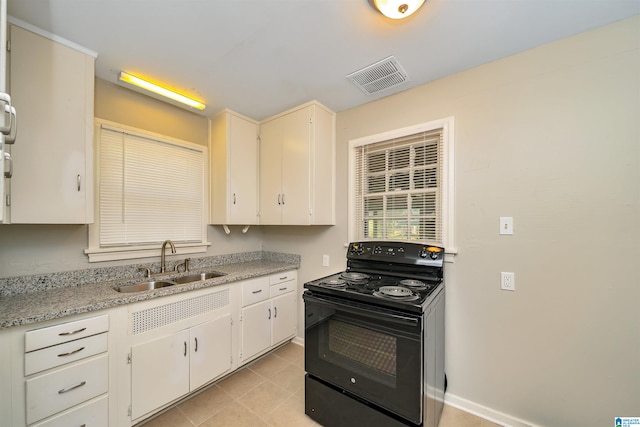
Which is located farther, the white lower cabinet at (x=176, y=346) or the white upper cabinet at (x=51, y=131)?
the white lower cabinet at (x=176, y=346)

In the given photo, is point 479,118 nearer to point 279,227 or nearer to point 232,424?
point 279,227

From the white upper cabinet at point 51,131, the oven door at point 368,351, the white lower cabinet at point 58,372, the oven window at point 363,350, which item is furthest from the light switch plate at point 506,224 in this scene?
the white upper cabinet at point 51,131

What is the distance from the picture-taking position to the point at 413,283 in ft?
5.93

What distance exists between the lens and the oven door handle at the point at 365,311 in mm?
1337

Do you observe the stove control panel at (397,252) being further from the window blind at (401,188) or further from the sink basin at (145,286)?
the sink basin at (145,286)

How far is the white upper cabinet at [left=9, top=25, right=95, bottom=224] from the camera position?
57.7 inches

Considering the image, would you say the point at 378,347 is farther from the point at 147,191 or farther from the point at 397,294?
the point at 147,191

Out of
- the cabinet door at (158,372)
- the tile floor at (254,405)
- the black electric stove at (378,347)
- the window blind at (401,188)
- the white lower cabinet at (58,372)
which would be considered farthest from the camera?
the window blind at (401,188)

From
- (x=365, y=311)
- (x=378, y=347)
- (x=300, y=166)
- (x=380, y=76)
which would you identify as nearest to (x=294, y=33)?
(x=380, y=76)

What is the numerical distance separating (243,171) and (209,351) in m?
1.76

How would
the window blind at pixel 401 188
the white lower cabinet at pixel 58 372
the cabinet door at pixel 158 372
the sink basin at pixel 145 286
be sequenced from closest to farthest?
the white lower cabinet at pixel 58 372, the cabinet door at pixel 158 372, the sink basin at pixel 145 286, the window blind at pixel 401 188

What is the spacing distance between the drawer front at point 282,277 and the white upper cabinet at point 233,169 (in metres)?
0.67

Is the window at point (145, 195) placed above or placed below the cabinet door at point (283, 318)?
above

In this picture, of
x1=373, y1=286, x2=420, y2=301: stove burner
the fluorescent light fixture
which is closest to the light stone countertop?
x1=373, y1=286, x2=420, y2=301: stove burner
